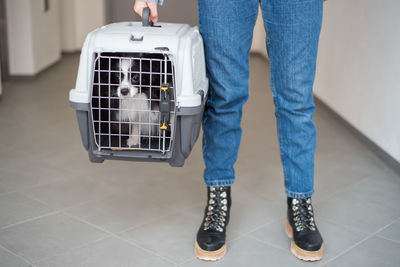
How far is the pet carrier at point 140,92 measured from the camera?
1.35m

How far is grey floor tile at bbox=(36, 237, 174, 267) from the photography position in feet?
5.04

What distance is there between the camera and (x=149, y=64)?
58.8 inches

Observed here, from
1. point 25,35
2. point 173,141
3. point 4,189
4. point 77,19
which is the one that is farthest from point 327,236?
point 77,19

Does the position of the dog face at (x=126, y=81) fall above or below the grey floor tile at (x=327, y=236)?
above

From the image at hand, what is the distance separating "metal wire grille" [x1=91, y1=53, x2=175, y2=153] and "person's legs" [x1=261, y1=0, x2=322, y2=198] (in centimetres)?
30

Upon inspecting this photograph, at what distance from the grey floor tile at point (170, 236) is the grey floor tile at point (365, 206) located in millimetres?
480

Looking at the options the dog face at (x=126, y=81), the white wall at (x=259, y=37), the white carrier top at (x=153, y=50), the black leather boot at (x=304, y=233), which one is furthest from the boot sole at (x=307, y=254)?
the white wall at (x=259, y=37)

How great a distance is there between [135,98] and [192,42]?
224 millimetres

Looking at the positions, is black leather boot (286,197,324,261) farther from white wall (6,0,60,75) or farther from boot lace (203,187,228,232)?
white wall (6,0,60,75)

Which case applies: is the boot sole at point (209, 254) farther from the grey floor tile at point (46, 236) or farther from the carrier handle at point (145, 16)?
the carrier handle at point (145, 16)

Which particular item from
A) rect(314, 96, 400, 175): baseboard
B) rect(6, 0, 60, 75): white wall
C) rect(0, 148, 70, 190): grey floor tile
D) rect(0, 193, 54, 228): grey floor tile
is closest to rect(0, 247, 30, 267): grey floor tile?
rect(0, 193, 54, 228): grey floor tile

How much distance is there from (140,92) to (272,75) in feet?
1.23

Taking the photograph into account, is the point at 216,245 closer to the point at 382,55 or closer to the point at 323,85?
the point at 382,55

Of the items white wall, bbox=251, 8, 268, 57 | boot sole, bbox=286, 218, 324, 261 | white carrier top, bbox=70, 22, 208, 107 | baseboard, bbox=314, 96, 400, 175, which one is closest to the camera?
white carrier top, bbox=70, 22, 208, 107
